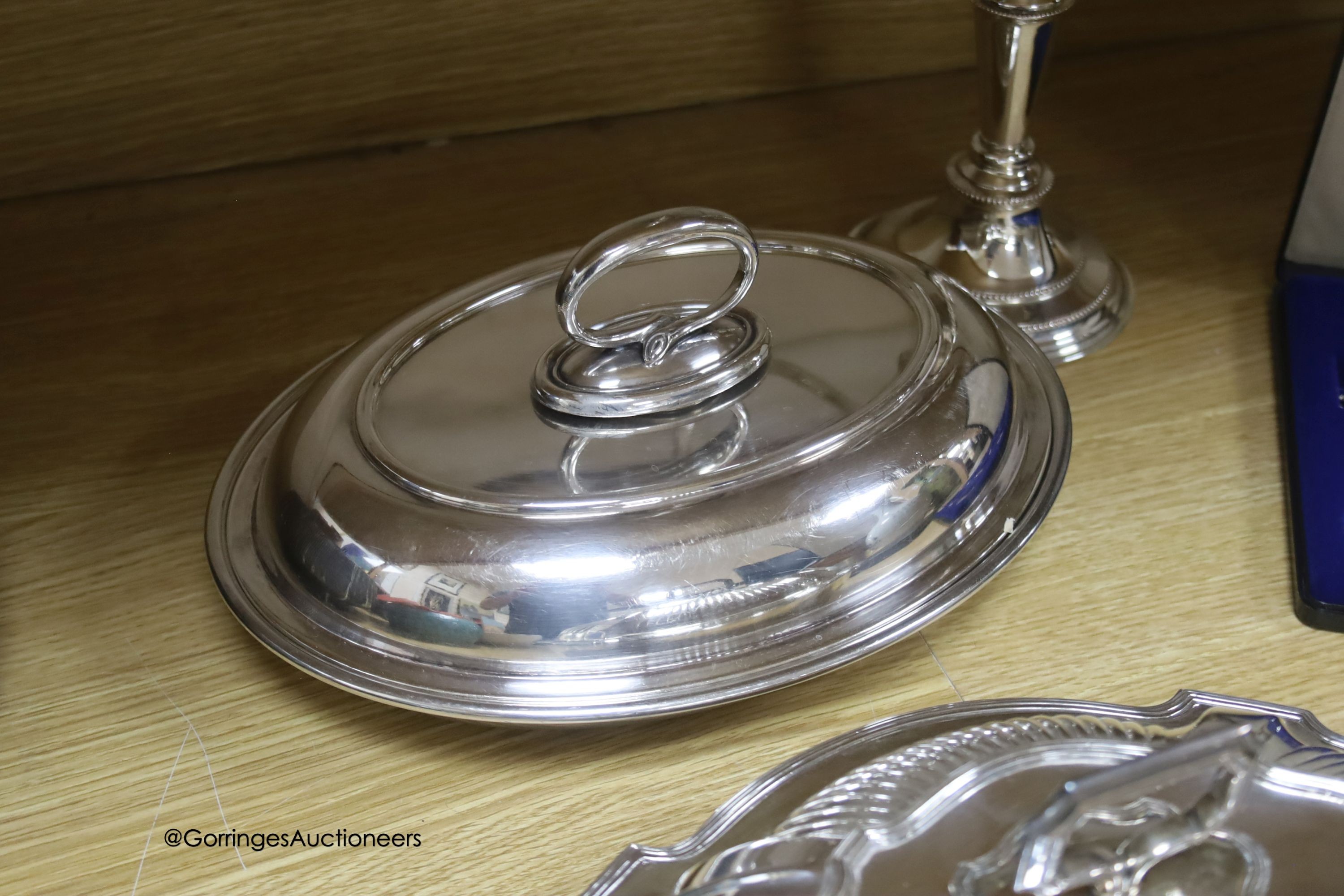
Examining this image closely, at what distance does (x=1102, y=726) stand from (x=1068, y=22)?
1.95 ft

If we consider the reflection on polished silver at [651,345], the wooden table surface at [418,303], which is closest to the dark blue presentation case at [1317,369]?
the wooden table surface at [418,303]

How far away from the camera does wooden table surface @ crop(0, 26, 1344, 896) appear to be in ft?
1.20

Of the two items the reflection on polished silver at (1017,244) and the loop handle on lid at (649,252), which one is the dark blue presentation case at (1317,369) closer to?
the reflection on polished silver at (1017,244)

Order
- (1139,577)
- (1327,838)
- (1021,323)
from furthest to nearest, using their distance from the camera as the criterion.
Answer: (1021,323) → (1139,577) → (1327,838)

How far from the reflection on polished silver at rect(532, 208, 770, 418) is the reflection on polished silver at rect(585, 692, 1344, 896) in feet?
0.42

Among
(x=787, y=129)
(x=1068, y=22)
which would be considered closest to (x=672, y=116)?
(x=787, y=129)

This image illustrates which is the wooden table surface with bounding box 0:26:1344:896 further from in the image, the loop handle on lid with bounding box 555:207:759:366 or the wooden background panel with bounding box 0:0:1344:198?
the loop handle on lid with bounding box 555:207:759:366

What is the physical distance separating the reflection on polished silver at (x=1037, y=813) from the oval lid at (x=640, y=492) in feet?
0.13

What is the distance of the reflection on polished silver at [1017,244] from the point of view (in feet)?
1.74

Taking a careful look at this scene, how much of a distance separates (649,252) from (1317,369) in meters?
0.30

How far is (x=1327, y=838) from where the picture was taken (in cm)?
30

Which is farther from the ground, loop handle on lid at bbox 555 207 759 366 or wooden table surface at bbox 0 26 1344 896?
loop handle on lid at bbox 555 207 759 366

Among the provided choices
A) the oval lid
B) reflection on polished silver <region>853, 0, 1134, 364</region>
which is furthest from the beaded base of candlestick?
the oval lid

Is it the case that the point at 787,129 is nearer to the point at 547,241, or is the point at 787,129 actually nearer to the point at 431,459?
the point at 547,241
